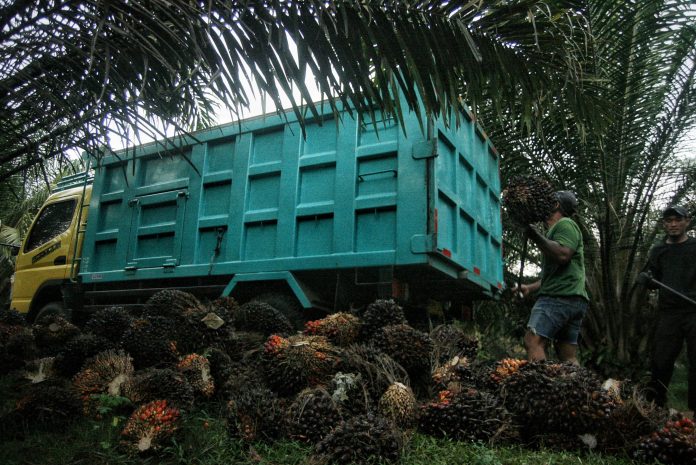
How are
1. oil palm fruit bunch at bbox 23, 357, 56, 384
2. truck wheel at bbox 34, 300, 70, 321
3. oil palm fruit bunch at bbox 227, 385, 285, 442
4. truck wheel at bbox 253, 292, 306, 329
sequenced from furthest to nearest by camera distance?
truck wheel at bbox 34, 300, 70, 321
truck wheel at bbox 253, 292, 306, 329
oil palm fruit bunch at bbox 23, 357, 56, 384
oil palm fruit bunch at bbox 227, 385, 285, 442

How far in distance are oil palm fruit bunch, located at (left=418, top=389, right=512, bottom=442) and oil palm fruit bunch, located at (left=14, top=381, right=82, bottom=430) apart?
6.96ft

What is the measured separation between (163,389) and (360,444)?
1.39 m

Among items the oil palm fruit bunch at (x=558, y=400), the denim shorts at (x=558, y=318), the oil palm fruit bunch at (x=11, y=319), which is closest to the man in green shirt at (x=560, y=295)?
the denim shorts at (x=558, y=318)

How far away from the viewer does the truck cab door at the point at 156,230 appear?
21.1 feet

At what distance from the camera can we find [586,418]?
3074mm

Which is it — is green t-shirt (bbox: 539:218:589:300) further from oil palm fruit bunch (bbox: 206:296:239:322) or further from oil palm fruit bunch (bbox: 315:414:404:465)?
oil palm fruit bunch (bbox: 206:296:239:322)

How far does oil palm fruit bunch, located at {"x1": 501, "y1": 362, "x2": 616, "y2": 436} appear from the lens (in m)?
3.08

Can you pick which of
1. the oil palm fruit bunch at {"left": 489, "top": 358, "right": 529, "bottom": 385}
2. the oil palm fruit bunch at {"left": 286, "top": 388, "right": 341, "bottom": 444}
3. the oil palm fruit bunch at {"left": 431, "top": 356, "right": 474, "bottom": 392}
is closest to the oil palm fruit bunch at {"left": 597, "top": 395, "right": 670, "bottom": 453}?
the oil palm fruit bunch at {"left": 489, "top": 358, "right": 529, "bottom": 385}

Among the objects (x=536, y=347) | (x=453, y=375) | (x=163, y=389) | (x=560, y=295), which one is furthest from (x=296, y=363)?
(x=560, y=295)

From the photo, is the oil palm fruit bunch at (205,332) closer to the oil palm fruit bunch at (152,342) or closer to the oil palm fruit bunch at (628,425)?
the oil palm fruit bunch at (152,342)

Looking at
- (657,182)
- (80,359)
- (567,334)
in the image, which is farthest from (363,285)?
(657,182)

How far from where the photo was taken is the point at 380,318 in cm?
411

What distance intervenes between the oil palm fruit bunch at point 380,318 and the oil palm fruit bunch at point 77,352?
6.22 ft

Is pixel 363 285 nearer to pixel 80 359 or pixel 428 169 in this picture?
pixel 428 169
